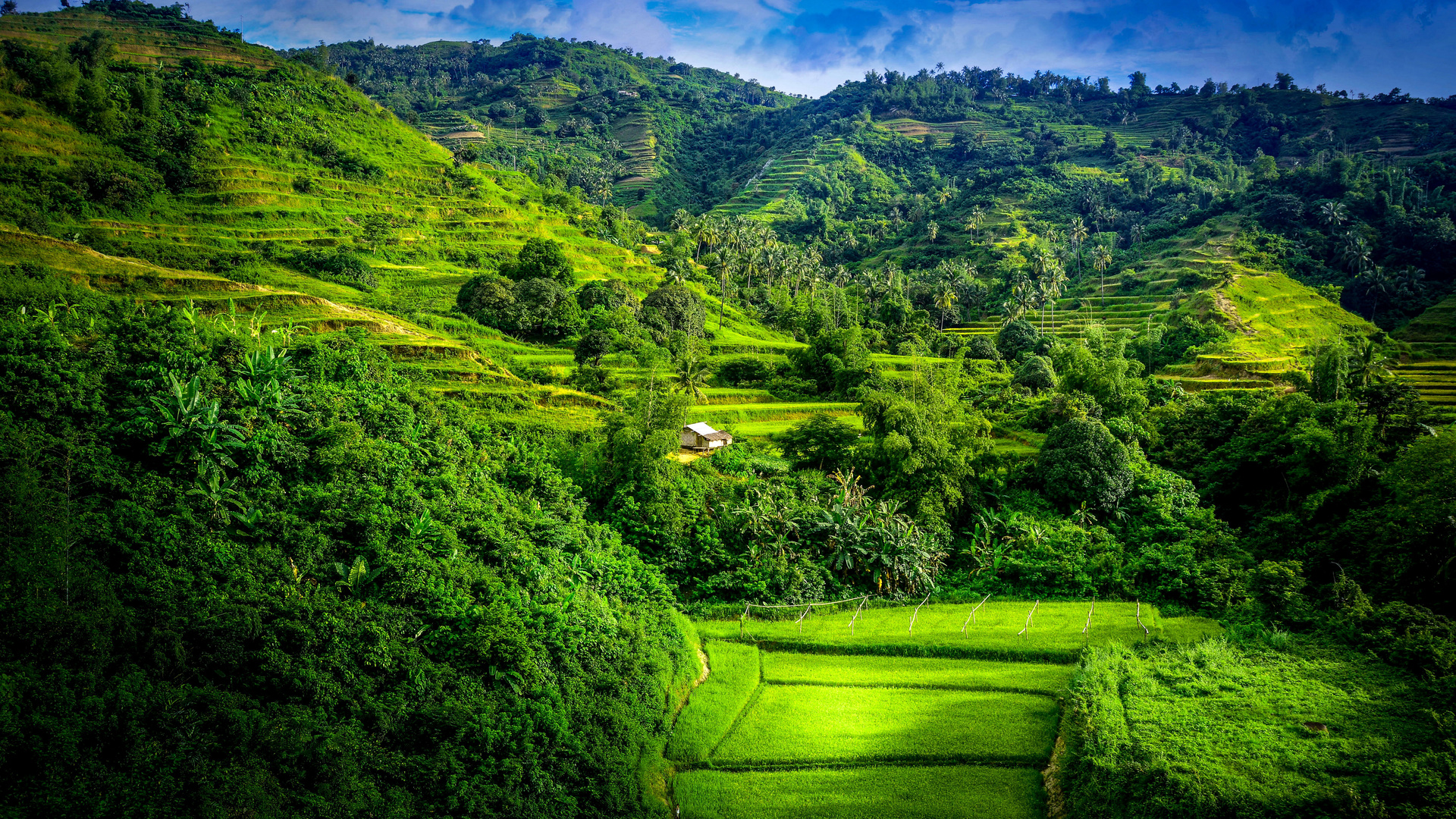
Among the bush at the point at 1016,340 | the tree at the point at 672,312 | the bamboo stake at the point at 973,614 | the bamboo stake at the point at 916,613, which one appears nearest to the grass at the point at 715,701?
the bamboo stake at the point at 916,613

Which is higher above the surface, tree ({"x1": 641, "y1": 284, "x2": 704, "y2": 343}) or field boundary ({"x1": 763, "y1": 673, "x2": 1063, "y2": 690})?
tree ({"x1": 641, "y1": 284, "x2": 704, "y2": 343})

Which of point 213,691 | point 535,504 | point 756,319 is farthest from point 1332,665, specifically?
point 756,319

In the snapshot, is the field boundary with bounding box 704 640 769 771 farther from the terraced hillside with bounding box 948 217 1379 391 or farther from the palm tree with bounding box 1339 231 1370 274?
the palm tree with bounding box 1339 231 1370 274

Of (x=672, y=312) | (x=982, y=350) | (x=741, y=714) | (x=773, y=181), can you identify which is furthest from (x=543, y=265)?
(x=773, y=181)

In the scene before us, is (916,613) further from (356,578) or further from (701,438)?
(356,578)

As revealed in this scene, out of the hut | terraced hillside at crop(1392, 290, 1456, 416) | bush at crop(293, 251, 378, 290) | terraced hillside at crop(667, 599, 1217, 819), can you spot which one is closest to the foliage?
terraced hillside at crop(667, 599, 1217, 819)

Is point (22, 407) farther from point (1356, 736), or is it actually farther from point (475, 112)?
point (475, 112)
